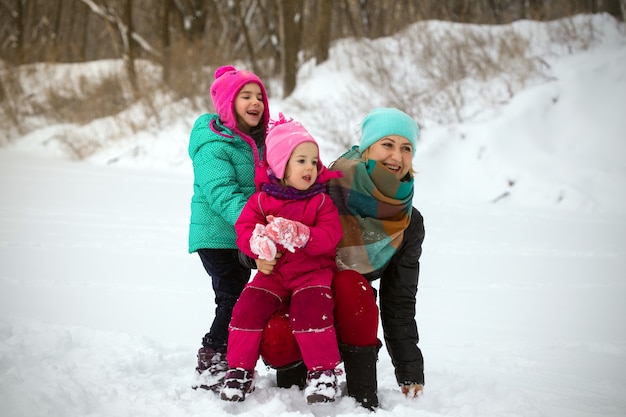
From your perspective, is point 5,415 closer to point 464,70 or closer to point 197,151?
point 197,151

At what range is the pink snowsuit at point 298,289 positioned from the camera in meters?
2.35

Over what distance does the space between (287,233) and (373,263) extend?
488 mm

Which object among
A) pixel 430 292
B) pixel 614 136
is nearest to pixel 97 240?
pixel 430 292

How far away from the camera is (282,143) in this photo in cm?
248

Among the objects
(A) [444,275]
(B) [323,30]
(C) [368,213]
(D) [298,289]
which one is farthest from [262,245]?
(B) [323,30]

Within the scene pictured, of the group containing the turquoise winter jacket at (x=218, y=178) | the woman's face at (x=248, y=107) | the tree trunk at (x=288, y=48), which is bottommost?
the turquoise winter jacket at (x=218, y=178)

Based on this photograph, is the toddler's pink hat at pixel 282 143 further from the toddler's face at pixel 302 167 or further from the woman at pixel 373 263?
the woman at pixel 373 263

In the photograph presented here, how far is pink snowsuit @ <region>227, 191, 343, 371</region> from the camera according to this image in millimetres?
2346

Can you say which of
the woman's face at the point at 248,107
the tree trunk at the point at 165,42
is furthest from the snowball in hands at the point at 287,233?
the tree trunk at the point at 165,42

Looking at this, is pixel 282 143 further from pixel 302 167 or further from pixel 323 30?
pixel 323 30

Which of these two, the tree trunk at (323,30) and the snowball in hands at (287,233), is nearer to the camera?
the snowball in hands at (287,233)

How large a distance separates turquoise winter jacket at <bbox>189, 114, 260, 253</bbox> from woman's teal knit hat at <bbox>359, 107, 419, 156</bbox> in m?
0.49

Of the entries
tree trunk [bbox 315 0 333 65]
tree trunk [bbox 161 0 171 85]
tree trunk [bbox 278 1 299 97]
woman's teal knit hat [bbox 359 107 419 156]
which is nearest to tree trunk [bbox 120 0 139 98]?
tree trunk [bbox 161 0 171 85]

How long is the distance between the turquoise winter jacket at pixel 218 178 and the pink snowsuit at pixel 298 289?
0.31 meters
